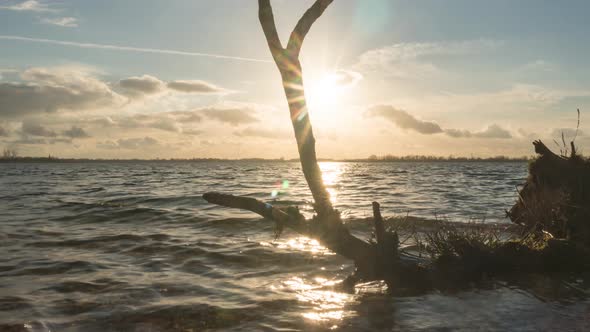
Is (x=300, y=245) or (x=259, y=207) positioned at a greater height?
(x=259, y=207)

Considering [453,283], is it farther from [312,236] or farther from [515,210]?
[515,210]

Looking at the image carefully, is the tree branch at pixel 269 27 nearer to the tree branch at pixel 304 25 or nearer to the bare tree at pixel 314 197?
the bare tree at pixel 314 197

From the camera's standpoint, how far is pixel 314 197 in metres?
7.22

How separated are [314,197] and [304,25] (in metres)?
2.80

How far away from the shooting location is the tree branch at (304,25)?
6.89 metres

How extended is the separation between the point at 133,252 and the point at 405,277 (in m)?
7.85

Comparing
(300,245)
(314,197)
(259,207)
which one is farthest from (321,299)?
(300,245)

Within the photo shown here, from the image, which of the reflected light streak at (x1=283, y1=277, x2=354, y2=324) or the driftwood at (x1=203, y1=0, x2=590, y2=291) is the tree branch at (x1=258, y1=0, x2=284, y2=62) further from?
the reflected light streak at (x1=283, y1=277, x2=354, y2=324)

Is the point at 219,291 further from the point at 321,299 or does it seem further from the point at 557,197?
the point at 557,197

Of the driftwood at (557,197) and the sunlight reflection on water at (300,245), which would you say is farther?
the sunlight reflection on water at (300,245)

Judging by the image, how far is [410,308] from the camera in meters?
6.70

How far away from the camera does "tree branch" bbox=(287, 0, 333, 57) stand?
689 cm

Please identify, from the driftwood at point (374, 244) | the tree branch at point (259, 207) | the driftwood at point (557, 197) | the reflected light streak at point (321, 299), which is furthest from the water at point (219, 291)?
the driftwood at point (557, 197)

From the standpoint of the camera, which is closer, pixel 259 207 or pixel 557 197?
pixel 259 207
